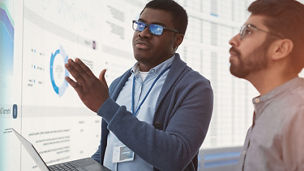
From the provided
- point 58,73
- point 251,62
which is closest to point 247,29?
point 251,62

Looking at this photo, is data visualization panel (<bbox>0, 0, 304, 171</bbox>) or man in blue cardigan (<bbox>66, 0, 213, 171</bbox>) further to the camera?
data visualization panel (<bbox>0, 0, 304, 171</bbox>)

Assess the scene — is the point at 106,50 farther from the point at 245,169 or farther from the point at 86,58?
the point at 245,169

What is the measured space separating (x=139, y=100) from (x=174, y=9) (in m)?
0.32

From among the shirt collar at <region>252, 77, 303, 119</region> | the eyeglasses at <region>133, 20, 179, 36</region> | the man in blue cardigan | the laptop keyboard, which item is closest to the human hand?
the man in blue cardigan

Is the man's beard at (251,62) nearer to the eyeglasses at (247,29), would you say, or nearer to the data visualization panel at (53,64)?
the eyeglasses at (247,29)

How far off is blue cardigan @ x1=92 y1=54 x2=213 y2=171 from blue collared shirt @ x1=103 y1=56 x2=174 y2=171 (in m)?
0.04

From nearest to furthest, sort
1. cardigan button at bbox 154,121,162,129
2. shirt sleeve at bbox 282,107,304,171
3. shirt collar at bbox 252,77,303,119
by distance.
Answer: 1. shirt sleeve at bbox 282,107,304,171
2. shirt collar at bbox 252,77,303,119
3. cardigan button at bbox 154,121,162,129

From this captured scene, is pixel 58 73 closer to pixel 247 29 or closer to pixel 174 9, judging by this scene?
pixel 174 9

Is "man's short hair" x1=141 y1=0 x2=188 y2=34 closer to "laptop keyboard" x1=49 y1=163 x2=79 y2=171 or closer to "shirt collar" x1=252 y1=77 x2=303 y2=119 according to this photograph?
"shirt collar" x1=252 y1=77 x2=303 y2=119

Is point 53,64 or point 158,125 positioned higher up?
point 53,64

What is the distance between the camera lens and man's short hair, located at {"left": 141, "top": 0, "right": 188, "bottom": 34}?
1052mm

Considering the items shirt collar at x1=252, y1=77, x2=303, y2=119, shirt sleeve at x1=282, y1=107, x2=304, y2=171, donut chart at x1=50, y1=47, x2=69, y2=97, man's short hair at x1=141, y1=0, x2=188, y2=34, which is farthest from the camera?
donut chart at x1=50, y1=47, x2=69, y2=97

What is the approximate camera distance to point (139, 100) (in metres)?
1.04

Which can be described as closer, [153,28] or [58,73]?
[153,28]
